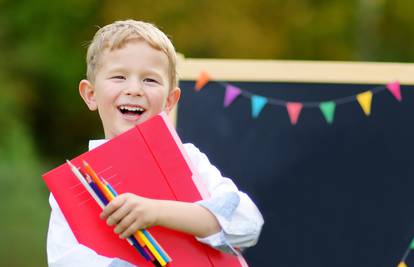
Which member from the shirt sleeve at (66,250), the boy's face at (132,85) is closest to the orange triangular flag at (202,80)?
the boy's face at (132,85)

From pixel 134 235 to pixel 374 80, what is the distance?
5.36 feet

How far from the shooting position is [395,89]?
3.82 metres

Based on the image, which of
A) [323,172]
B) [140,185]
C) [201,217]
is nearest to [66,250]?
[140,185]

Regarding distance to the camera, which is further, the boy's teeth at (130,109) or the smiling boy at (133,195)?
the boy's teeth at (130,109)

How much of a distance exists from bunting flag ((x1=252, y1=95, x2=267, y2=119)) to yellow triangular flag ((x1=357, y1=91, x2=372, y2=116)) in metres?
0.38

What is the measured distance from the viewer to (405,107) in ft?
12.5

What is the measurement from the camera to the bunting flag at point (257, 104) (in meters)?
4.01

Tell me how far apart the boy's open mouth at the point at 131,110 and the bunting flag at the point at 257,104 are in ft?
4.19

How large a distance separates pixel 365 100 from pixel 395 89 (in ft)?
0.40

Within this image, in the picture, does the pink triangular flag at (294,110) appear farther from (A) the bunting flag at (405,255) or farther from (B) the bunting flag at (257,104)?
(A) the bunting flag at (405,255)

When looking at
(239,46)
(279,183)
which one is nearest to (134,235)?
(279,183)

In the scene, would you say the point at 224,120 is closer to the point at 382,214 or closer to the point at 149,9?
the point at 382,214

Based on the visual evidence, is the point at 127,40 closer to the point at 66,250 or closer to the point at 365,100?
the point at 66,250

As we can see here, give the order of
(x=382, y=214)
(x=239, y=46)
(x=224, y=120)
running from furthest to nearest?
(x=239, y=46), (x=224, y=120), (x=382, y=214)
